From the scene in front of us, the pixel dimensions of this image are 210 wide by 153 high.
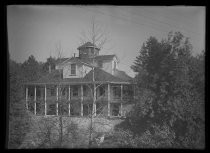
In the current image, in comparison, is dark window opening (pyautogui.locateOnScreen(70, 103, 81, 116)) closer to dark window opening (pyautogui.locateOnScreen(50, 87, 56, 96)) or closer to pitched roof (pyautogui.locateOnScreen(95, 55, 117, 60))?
dark window opening (pyautogui.locateOnScreen(50, 87, 56, 96))

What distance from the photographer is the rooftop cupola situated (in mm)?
7984

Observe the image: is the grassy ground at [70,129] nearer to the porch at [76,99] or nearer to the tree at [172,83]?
the porch at [76,99]

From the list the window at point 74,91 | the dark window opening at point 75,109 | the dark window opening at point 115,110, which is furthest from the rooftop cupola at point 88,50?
the dark window opening at point 115,110

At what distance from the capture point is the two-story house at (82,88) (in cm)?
793

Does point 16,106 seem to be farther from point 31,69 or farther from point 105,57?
point 105,57

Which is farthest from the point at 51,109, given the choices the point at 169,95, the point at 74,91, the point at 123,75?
the point at 169,95

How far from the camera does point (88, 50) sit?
26.4ft

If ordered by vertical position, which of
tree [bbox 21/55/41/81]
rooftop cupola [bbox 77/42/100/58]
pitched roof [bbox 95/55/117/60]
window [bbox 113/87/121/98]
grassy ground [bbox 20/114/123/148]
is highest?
rooftop cupola [bbox 77/42/100/58]

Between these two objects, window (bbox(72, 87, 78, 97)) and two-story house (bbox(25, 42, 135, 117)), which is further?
window (bbox(72, 87, 78, 97))

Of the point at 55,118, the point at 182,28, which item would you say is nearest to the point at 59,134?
the point at 55,118

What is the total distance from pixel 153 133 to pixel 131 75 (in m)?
1.58

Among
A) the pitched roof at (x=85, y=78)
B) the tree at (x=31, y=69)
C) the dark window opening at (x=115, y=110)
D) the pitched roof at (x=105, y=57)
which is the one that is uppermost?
the pitched roof at (x=105, y=57)

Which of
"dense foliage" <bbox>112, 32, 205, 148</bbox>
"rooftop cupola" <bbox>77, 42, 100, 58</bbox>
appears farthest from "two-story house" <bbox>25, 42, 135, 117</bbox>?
"dense foliage" <bbox>112, 32, 205, 148</bbox>
